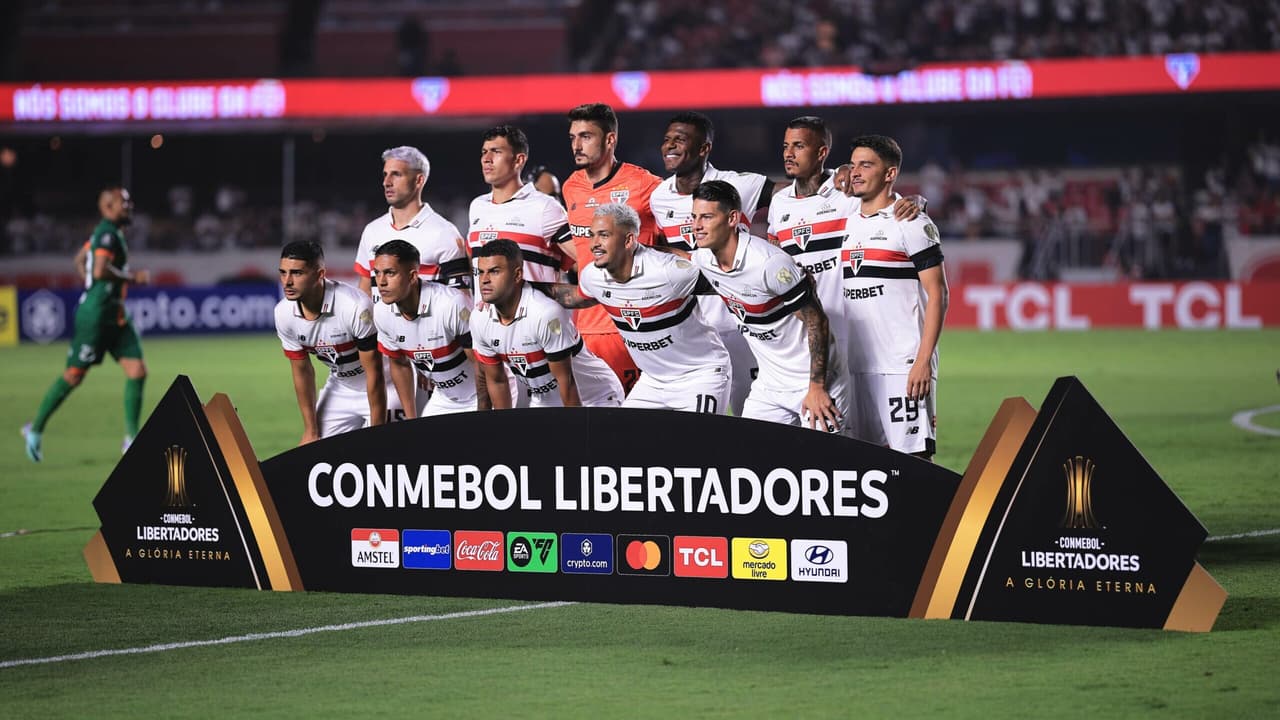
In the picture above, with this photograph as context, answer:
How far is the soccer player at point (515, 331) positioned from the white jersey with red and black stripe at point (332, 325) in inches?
32.9

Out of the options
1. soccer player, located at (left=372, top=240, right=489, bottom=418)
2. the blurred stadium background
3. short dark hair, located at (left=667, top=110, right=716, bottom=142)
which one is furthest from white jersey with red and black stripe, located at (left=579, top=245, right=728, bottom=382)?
the blurred stadium background

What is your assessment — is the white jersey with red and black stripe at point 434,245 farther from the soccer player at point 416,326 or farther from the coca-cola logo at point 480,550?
the coca-cola logo at point 480,550

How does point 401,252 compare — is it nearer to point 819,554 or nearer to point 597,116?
point 597,116

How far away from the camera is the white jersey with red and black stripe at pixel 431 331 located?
8.45m

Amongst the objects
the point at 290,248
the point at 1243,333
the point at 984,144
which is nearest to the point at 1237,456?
the point at 290,248

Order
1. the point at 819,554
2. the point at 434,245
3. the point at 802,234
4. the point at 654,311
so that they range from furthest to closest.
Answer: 1. the point at 434,245
2. the point at 802,234
3. the point at 654,311
4. the point at 819,554

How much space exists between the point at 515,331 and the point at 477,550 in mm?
1149

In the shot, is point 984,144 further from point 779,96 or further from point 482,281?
point 482,281

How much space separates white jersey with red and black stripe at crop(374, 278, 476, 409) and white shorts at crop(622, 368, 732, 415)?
98 centimetres

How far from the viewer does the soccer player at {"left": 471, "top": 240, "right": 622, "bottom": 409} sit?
7.98 meters

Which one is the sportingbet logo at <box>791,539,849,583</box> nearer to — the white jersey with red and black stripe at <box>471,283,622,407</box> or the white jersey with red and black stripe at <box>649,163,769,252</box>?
the white jersey with red and black stripe at <box>471,283,622,407</box>

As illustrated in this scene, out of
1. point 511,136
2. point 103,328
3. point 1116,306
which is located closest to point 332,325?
point 511,136

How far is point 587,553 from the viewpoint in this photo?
24.2 feet

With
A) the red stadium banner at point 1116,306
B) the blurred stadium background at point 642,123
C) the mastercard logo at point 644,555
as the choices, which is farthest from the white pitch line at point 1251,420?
the blurred stadium background at point 642,123
